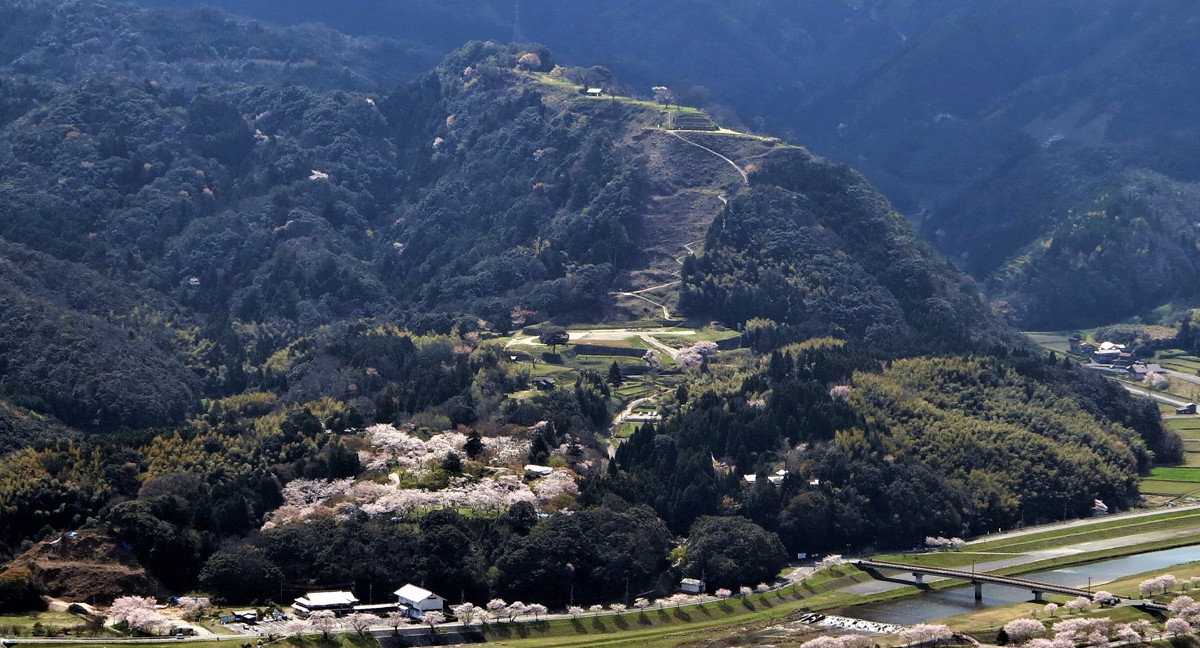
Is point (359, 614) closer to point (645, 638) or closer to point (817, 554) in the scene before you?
point (645, 638)

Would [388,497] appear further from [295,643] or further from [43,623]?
[43,623]

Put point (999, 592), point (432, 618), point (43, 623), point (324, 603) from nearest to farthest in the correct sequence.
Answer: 1. point (43, 623)
2. point (324, 603)
3. point (432, 618)
4. point (999, 592)

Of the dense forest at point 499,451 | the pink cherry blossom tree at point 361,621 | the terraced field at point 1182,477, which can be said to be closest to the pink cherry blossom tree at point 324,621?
the pink cherry blossom tree at point 361,621

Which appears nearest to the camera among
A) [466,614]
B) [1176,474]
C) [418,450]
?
[466,614]

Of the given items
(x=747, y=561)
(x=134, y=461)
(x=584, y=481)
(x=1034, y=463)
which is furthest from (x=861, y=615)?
(x=134, y=461)

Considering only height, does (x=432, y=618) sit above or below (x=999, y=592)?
below

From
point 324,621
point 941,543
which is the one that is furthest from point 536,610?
point 941,543
